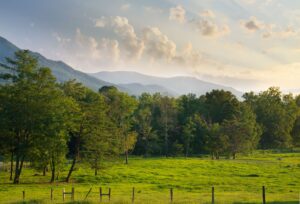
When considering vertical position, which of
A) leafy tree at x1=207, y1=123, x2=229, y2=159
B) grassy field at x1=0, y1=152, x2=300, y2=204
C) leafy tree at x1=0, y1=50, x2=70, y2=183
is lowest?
grassy field at x1=0, y1=152, x2=300, y2=204

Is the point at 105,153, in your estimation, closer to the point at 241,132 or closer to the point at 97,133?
the point at 97,133

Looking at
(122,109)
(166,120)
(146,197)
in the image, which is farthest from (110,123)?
(166,120)

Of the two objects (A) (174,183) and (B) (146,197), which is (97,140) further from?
(B) (146,197)

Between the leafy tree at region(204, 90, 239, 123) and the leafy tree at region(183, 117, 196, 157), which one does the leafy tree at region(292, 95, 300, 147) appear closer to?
the leafy tree at region(204, 90, 239, 123)

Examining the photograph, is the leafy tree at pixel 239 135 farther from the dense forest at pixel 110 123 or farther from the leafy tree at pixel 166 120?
the leafy tree at pixel 166 120

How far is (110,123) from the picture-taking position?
66500 millimetres

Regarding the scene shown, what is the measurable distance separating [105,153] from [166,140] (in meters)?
60.5

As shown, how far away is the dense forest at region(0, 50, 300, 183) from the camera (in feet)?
198

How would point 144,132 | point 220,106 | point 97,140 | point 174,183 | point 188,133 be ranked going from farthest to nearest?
point 220,106, point 188,133, point 144,132, point 97,140, point 174,183

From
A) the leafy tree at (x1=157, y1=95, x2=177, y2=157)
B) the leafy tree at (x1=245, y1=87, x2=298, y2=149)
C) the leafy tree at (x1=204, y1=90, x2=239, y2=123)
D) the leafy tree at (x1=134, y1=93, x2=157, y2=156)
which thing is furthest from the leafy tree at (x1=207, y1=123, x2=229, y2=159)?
the leafy tree at (x1=245, y1=87, x2=298, y2=149)

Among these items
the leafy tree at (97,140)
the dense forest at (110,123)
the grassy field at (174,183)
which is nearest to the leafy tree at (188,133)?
the dense forest at (110,123)

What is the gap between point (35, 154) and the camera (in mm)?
59469

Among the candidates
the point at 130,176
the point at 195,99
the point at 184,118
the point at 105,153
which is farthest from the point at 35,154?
the point at 195,99

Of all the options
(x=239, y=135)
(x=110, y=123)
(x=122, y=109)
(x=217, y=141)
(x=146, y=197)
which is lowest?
(x=146, y=197)
